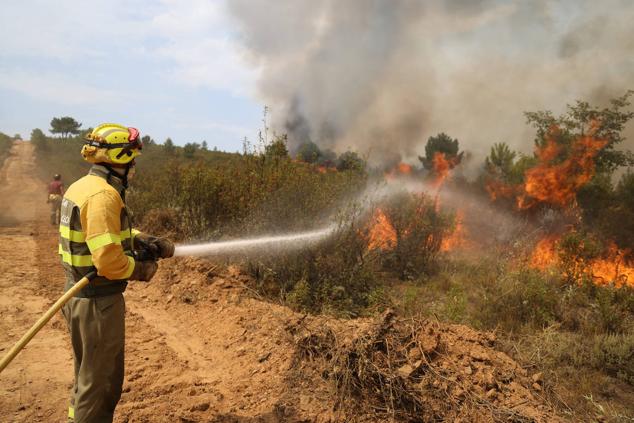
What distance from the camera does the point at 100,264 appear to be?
8.51ft

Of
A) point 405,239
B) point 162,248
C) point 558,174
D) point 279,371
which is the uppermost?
point 558,174

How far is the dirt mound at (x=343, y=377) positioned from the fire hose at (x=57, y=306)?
1.39 metres

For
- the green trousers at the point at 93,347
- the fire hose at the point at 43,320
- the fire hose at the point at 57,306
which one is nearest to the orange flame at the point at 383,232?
the fire hose at the point at 57,306

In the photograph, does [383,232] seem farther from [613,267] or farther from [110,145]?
[110,145]

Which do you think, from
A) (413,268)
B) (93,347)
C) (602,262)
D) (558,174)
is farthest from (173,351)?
(558,174)

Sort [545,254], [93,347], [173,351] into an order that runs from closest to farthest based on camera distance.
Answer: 1. [93,347]
2. [173,351]
3. [545,254]

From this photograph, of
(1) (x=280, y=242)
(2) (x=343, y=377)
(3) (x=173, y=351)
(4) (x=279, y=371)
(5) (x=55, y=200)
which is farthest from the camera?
(5) (x=55, y=200)

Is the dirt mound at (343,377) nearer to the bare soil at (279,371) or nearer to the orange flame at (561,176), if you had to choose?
the bare soil at (279,371)

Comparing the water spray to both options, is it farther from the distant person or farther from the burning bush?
the distant person

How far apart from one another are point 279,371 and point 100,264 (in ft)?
7.29

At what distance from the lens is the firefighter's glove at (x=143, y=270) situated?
2.89 m

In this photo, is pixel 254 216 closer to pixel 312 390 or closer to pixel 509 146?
pixel 312 390

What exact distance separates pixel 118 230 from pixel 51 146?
1773 inches

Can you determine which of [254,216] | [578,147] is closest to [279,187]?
[254,216]
